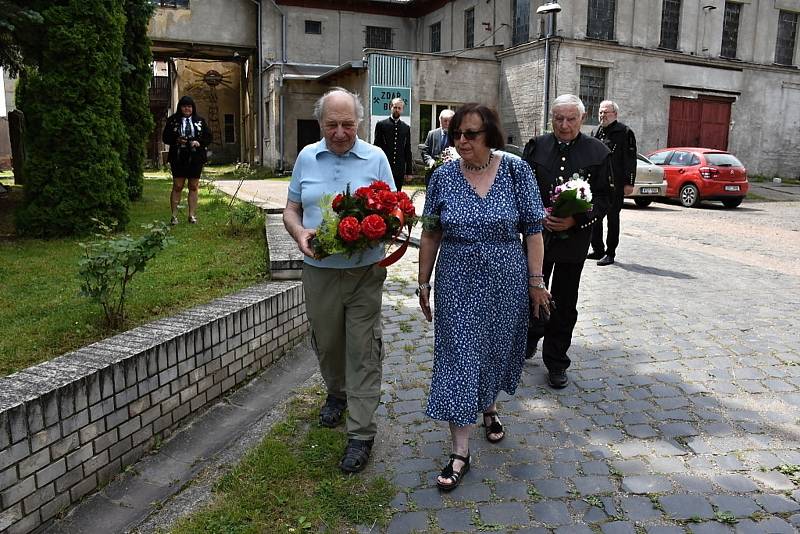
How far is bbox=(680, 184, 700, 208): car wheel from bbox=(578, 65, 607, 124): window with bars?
6828mm

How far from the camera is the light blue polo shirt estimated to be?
3.63m

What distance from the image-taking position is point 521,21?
80.4 ft

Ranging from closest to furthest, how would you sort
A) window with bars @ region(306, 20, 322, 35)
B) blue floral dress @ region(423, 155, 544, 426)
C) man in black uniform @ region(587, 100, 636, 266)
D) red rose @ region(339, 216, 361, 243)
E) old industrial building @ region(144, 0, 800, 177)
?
red rose @ region(339, 216, 361, 243) → blue floral dress @ region(423, 155, 544, 426) → man in black uniform @ region(587, 100, 636, 266) → old industrial building @ region(144, 0, 800, 177) → window with bars @ region(306, 20, 322, 35)

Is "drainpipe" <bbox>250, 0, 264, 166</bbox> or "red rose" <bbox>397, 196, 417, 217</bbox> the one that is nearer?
"red rose" <bbox>397, 196, 417, 217</bbox>

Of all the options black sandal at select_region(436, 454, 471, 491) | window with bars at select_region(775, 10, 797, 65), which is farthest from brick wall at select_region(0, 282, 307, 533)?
window with bars at select_region(775, 10, 797, 65)

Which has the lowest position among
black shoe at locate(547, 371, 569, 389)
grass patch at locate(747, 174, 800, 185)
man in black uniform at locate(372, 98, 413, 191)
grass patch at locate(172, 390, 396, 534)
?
grass patch at locate(172, 390, 396, 534)

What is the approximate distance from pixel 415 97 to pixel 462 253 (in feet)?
70.5

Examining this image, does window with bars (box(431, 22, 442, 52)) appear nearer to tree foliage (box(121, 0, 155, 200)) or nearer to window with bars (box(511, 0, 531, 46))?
window with bars (box(511, 0, 531, 46))

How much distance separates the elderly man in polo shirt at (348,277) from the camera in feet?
11.8

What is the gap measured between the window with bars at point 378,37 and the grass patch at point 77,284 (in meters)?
24.2

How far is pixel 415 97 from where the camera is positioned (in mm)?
24047

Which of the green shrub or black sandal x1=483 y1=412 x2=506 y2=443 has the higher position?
the green shrub

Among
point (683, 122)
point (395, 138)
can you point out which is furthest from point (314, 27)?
point (395, 138)

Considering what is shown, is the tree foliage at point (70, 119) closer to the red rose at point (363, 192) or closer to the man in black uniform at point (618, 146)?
the red rose at point (363, 192)
